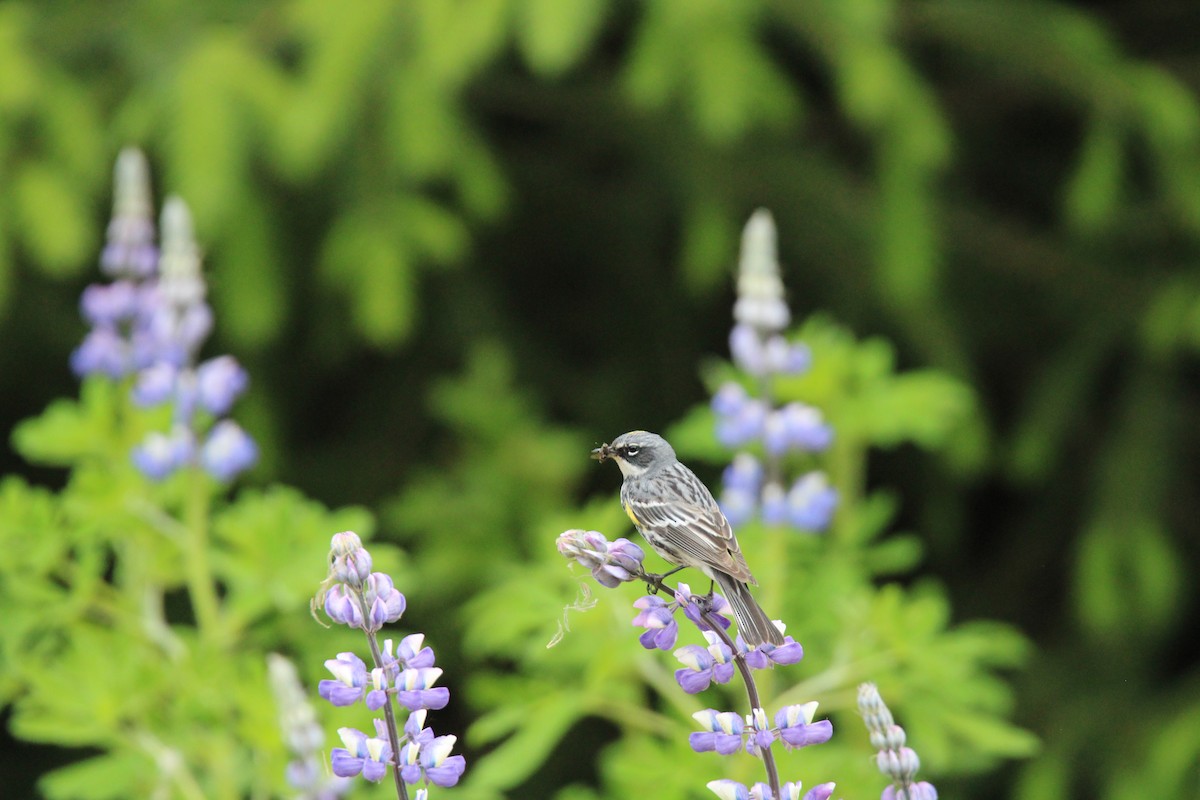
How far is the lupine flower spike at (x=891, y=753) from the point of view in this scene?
1188 millimetres

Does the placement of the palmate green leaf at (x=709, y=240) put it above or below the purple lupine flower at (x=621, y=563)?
above

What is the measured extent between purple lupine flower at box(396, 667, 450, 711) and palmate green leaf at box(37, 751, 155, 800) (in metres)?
1.22

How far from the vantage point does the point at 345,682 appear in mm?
Answer: 1220

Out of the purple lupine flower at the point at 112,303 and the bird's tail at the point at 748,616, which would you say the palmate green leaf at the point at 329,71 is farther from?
the bird's tail at the point at 748,616

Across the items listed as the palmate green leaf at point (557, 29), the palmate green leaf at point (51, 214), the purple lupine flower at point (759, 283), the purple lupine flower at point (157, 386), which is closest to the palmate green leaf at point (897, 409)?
the purple lupine flower at point (759, 283)

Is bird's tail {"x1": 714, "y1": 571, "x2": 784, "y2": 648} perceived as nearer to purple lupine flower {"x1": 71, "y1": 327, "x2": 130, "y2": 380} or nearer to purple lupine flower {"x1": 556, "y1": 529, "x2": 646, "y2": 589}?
purple lupine flower {"x1": 556, "y1": 529, "x2": 646, "y2": 589}

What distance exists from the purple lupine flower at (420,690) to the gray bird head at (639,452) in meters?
0.36

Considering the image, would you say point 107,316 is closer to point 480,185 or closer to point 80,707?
point 80,707

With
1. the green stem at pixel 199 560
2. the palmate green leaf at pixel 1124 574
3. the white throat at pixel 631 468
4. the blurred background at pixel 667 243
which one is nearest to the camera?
the white throat at pixel 631 468

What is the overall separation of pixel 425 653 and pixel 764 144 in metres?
3.47

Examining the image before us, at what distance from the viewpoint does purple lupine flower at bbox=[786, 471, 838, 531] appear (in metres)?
2.44

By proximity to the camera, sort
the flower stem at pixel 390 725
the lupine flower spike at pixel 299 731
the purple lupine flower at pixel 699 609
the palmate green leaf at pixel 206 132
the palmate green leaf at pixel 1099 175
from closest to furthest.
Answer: the flower stem at pixel 390 725, the purple lupine flower at pixel 699 609, the lupine flower spike at pixel 299 731, the palmate green leaf at pixel 206 132, the palmate green leaf at pixel 1099 175

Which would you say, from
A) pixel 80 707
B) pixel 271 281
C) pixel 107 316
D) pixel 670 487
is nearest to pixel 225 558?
pixel 80 707

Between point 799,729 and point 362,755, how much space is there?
1.32 feet
